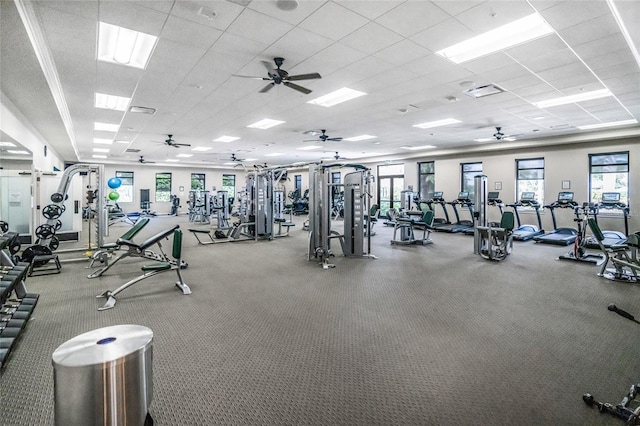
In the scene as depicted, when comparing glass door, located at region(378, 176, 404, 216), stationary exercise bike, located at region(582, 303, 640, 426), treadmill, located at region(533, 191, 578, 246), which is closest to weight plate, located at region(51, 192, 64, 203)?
stationary exercise bike, located at region(582, 303, 640, 426)

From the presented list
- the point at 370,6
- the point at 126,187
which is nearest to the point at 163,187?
the point at 126,187

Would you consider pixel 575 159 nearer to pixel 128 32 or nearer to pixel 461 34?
pixel 461 34

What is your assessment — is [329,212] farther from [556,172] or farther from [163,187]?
[163,187]

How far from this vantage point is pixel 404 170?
570 inches

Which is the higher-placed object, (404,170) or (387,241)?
(404,170)

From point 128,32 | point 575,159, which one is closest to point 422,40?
point 128,32

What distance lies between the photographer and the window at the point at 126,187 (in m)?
17.4

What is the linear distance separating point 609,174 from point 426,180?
5.99 meters

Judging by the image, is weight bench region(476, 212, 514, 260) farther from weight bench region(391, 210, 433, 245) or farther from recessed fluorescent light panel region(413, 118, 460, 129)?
recessed fluorescent light panel region(413, 118, 460, 129)

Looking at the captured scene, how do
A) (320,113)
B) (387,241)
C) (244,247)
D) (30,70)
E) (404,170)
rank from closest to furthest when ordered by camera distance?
(30,70), (320,113), (244,247), (387,241), (404,170)

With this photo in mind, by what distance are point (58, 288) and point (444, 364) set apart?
202 inches

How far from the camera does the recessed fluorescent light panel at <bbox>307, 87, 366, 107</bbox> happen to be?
5641 millimetres

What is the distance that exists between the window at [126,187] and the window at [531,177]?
61.2 ft

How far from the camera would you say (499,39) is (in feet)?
12.3
